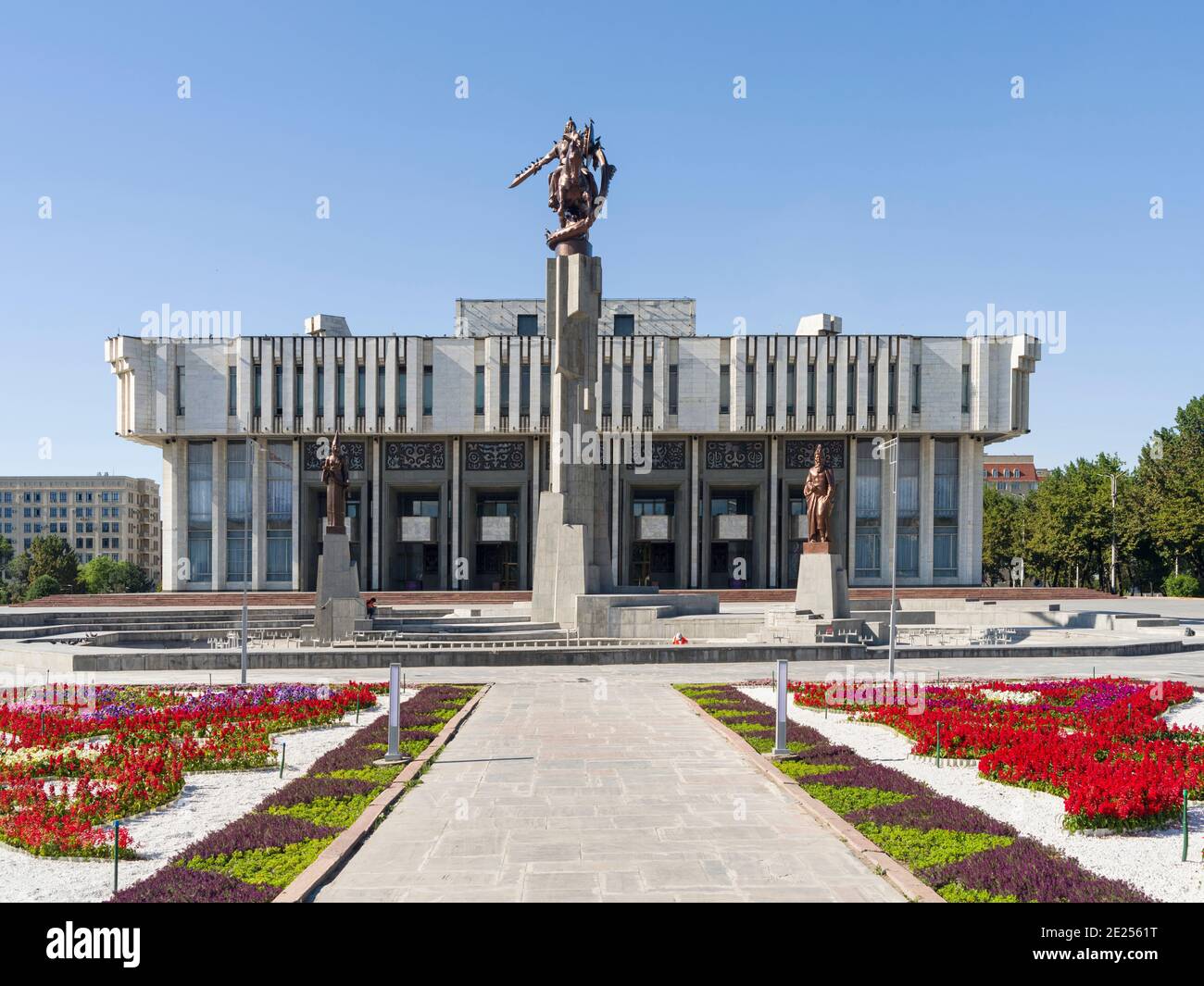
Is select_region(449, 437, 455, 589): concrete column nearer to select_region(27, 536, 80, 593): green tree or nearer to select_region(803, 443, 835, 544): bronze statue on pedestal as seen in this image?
select_region(803, 443, 835, 544): bronze statue on pedestal

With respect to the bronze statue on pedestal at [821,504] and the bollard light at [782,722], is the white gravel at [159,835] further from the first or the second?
the bronze statue on pedestal at [821,504]

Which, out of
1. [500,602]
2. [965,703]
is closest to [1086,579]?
[500,602]

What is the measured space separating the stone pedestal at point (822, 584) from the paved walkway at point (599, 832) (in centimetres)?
1650

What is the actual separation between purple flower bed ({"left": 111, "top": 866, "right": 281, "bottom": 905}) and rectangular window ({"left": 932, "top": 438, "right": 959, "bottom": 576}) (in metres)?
55.9

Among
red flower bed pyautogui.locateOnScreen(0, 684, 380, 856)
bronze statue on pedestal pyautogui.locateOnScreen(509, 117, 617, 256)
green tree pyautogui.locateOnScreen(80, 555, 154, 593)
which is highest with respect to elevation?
bronze statue on pedestal pyautogui.locateOnScreen(509, 117, 617, 256)

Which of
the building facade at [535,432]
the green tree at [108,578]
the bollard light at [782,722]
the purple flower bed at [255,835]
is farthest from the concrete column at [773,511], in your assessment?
the green tree at [108,578]

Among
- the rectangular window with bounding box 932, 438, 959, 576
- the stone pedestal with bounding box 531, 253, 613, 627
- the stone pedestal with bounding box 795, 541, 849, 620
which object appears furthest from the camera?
the rectangular window with bounding box 932, 438, 959, 576

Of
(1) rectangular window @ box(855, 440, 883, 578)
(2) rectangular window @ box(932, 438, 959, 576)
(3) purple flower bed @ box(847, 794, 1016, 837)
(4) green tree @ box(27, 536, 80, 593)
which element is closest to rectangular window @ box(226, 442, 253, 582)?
(4) green tree @ box(27, 536, 80, 593)

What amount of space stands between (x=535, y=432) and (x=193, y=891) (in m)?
50.0

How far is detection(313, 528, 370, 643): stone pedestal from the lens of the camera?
26.5 meters

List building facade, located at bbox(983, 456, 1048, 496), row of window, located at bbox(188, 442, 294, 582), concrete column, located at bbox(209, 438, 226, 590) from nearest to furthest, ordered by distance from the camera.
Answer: concrete column, located at bbox(209, 438, 226, 590) → row of window, located at bbox(188, 442, 294, 582) → building facade, located at bbox(983, 456, 1048, 496)

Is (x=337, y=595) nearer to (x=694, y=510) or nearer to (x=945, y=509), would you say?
(x=694, y=510)

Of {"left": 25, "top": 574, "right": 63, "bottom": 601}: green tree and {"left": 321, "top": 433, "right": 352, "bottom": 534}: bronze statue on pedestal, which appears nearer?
{"left": 321, "top": 433, "right": 352, "bottom": 534}: bronze statue on pedestal
